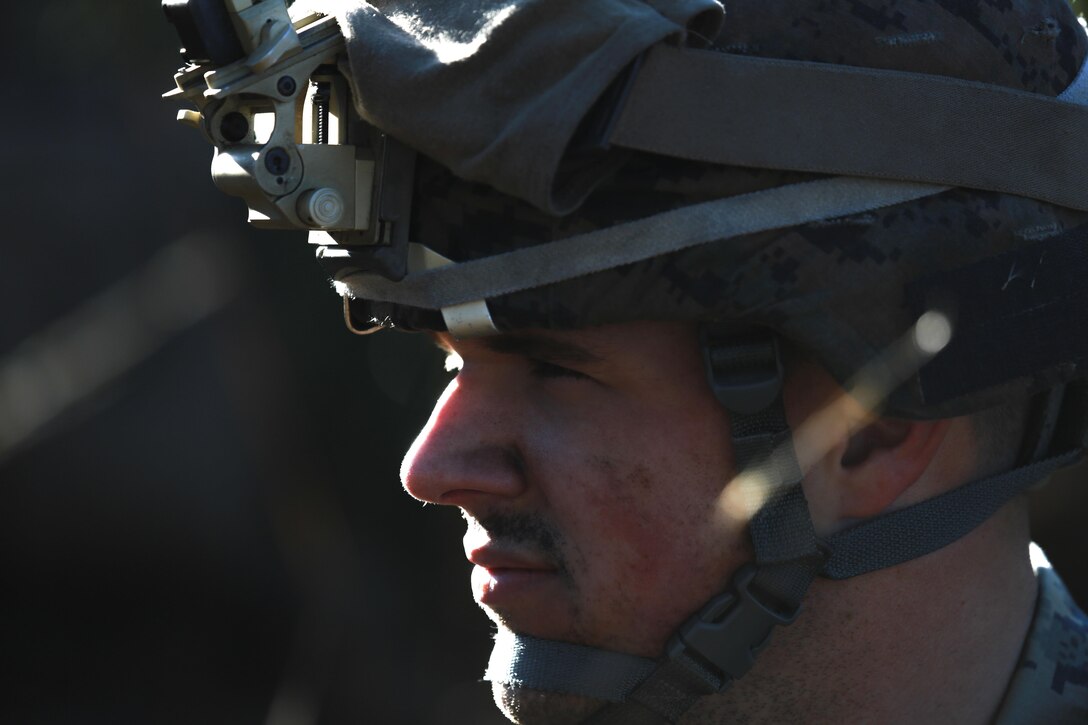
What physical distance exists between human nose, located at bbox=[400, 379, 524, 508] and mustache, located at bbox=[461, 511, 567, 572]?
0.14 ft

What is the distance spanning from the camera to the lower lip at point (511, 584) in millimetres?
2279

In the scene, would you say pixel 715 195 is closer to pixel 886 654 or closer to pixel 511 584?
pixel 511 584

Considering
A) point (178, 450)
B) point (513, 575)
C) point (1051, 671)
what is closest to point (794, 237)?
point (513, 575)

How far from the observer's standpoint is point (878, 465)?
2.29 m

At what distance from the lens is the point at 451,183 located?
7.08 feet

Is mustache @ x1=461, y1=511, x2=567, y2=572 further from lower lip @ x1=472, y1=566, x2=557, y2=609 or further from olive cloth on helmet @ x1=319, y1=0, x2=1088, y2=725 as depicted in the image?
olive cloth on helmet @ x1=319, y1=0, x2=1088, y2=725

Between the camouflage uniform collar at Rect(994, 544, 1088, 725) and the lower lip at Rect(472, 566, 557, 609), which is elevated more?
the lower lip at Rect(472, 566, 557, 609)

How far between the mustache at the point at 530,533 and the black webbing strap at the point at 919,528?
1.41 feet

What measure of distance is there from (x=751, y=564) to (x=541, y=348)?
1.58ft

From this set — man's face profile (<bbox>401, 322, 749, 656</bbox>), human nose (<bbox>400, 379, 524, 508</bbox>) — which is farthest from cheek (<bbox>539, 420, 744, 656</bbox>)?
human nose (<bbox>400, 379, 524, 508</bbox>)

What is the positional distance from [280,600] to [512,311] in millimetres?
4114

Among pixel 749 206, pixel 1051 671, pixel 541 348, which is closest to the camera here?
pixel 749 206

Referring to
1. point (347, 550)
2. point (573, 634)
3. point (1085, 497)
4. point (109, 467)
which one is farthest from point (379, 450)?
point (573, 634)

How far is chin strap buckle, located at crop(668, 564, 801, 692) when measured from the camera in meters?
2.21
